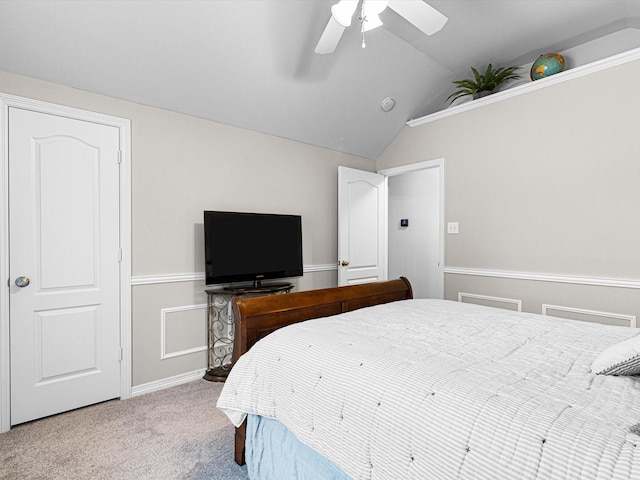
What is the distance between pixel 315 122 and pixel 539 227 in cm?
230

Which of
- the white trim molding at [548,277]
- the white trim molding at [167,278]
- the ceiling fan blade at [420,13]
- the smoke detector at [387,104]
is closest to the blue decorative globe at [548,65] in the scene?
the smoke detector at [387,104]

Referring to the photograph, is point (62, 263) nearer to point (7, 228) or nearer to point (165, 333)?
point (7, 228)

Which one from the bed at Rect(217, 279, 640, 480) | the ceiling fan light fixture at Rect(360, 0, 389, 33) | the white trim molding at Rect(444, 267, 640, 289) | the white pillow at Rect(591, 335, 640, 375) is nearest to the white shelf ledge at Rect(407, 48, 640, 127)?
the white trim molding at Rect(444, 267, 640, 289)

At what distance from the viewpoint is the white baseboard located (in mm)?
2715

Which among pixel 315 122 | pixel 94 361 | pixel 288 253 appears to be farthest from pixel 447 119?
pixel 94 361

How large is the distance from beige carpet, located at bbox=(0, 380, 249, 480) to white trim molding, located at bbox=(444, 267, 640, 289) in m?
2.55

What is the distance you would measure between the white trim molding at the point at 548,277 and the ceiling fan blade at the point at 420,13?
2.17 m

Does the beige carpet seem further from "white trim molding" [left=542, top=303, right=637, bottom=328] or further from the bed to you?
"white trim molding" [left=542, top=303, right=637, bottom=328]

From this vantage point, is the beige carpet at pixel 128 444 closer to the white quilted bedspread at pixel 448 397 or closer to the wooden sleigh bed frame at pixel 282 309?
the wooden sleigh bed frame at pixel 282 309

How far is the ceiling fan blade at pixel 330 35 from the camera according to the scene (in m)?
2.05

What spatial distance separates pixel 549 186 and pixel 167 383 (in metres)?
3.58

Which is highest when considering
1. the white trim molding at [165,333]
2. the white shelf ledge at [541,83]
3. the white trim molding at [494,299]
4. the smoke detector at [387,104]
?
the smoke detector at [387,104]

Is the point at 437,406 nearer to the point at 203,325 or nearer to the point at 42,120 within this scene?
the point at 203,325

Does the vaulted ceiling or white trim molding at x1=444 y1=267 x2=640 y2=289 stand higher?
the vaulted ceiling
